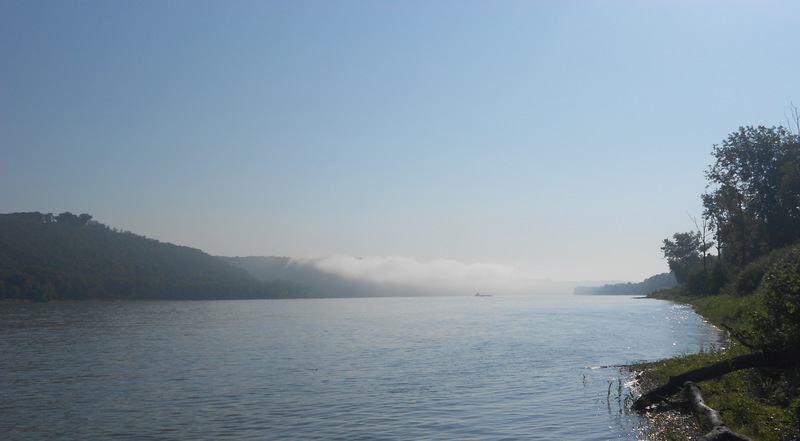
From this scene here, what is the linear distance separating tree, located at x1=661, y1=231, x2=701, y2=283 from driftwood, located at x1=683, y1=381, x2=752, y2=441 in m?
157

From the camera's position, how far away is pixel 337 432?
20016 millimetres

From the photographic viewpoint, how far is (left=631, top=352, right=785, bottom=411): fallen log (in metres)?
19.4

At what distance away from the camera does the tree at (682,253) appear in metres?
163

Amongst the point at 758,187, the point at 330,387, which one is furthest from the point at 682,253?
the point at 330,387

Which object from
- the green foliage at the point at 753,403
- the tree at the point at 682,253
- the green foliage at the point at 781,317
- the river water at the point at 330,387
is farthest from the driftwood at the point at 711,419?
the tree at the point at 682,253

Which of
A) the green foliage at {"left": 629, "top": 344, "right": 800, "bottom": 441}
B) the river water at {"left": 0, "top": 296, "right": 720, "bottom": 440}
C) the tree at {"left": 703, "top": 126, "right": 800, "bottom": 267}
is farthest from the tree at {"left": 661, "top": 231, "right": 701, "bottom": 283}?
the green foliage at {"left": 629, "top": 344, "right": 800, "bottom": 441}

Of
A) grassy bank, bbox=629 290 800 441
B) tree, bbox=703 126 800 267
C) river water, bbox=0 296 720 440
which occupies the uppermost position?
tree, bbox=703 126 800 267

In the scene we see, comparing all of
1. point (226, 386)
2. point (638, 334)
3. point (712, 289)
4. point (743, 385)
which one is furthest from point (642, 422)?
point (712, 289)

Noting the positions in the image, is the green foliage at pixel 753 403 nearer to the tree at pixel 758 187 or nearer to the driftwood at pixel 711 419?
the driftwood at pixel 711 419

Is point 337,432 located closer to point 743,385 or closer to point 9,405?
point 743,385

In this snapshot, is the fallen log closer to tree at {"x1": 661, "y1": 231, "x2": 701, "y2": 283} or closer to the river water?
the river water

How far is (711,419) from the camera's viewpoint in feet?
50.9

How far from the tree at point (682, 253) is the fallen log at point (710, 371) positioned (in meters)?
155

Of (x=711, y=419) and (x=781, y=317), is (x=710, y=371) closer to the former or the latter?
(x=781, y=317)
